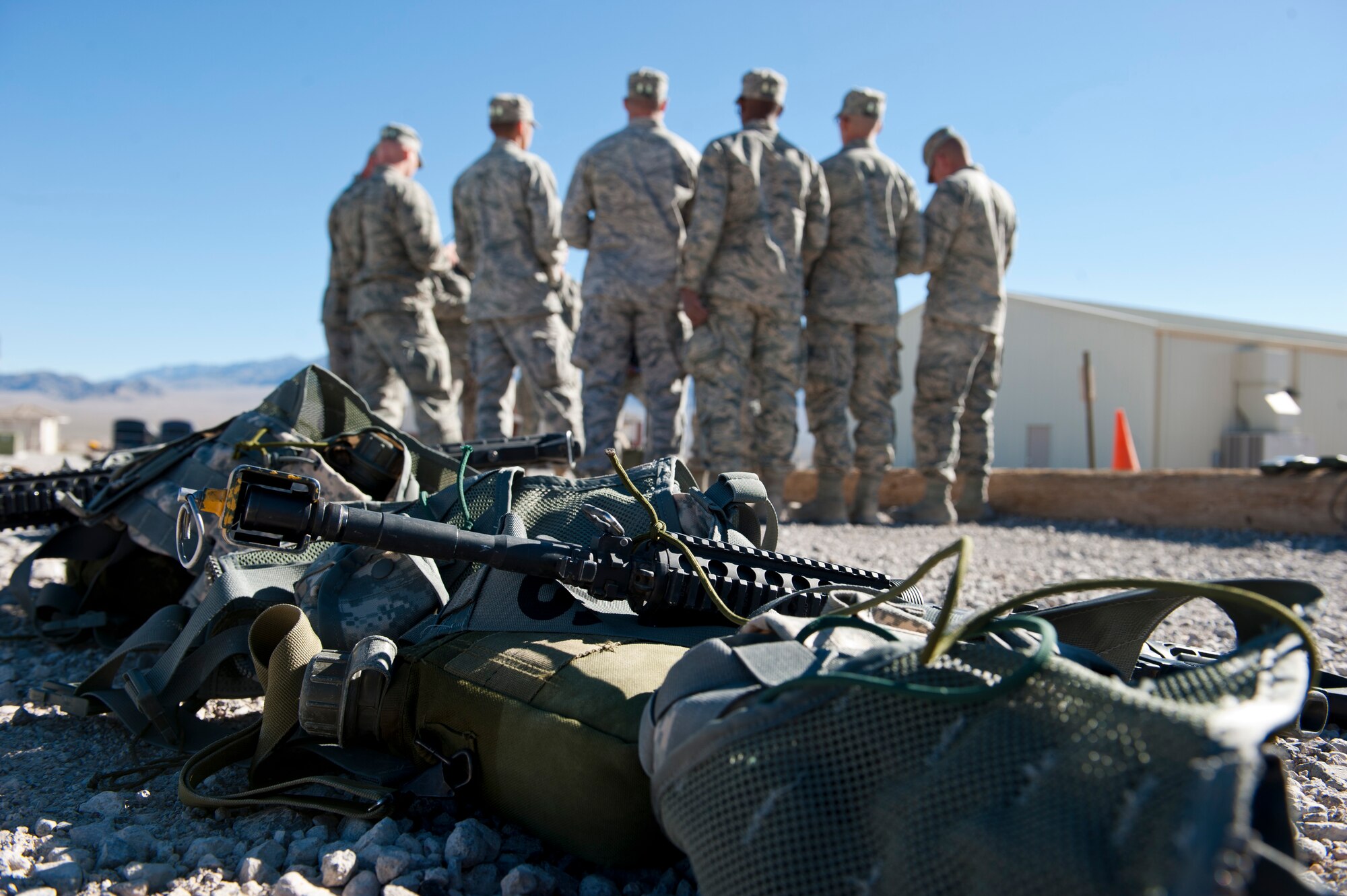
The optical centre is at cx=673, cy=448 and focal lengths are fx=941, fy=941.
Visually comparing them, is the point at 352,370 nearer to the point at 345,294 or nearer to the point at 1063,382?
the point at 345,294

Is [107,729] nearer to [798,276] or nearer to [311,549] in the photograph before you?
[311,549]

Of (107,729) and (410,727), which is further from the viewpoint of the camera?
(107,729)

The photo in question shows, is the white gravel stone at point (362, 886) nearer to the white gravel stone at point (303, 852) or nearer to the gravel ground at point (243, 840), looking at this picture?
the gravel ground at point (243, 840)

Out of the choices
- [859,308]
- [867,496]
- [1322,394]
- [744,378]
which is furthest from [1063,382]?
[744,378]

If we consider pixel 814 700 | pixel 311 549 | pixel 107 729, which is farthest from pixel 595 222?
pixel 814 700

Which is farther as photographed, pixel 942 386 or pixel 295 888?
pixel 942 386

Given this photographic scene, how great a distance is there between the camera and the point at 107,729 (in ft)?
6.98

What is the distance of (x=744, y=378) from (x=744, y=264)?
2.36 feet

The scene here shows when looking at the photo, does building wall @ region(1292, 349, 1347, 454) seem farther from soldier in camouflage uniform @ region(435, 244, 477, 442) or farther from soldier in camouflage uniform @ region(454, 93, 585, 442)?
soldier in camouflage uniform @ region(454, 93, 585, 442)

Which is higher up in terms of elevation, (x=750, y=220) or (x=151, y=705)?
(x=750, y=220)

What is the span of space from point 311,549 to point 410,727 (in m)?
0.80

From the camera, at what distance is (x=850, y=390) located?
6.91 meters

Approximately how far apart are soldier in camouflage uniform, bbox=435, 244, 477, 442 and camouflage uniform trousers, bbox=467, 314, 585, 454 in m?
1.34

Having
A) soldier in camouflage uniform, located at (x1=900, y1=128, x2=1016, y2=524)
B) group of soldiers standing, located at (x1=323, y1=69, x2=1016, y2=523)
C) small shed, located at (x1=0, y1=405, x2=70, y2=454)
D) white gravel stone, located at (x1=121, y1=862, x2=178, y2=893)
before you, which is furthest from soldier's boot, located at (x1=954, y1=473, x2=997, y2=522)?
small shed, located at (x1=0, y1=405, x2=70, y2=454)
